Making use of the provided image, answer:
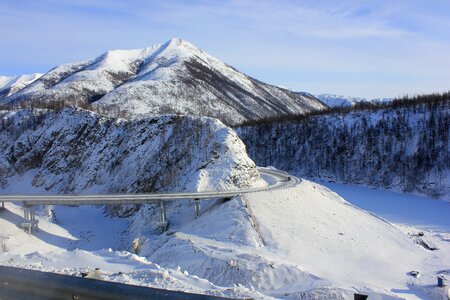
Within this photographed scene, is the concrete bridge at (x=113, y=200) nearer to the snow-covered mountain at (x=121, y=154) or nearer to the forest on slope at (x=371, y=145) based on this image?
the snow-covered mountain at (x=121, y=154)

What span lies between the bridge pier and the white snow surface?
2.97 ft

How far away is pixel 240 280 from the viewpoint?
27734 millimetres

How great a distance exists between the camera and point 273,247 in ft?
118

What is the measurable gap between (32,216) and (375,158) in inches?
2589

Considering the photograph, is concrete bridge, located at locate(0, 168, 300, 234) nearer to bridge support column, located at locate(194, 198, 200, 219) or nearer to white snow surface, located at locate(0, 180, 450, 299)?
bridge support column, located at locate(194, 198, 200, 219)

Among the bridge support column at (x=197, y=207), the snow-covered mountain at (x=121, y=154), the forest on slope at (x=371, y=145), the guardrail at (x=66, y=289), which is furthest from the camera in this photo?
the forest on slope at (x=371, y=145)

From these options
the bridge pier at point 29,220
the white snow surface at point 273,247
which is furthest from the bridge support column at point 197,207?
the bridge pier at point 29,220

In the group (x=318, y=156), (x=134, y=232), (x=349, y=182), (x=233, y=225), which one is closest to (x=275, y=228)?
(x=233, y=225)

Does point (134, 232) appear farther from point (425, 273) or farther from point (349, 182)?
point (349, 182)

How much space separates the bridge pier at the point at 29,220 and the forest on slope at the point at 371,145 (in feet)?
191

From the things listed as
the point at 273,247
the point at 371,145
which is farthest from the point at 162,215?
the point at 371,145

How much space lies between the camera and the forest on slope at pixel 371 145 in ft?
263

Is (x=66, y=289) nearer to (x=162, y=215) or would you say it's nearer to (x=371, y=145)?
(x=162, y=215)

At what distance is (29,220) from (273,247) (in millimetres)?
24082
